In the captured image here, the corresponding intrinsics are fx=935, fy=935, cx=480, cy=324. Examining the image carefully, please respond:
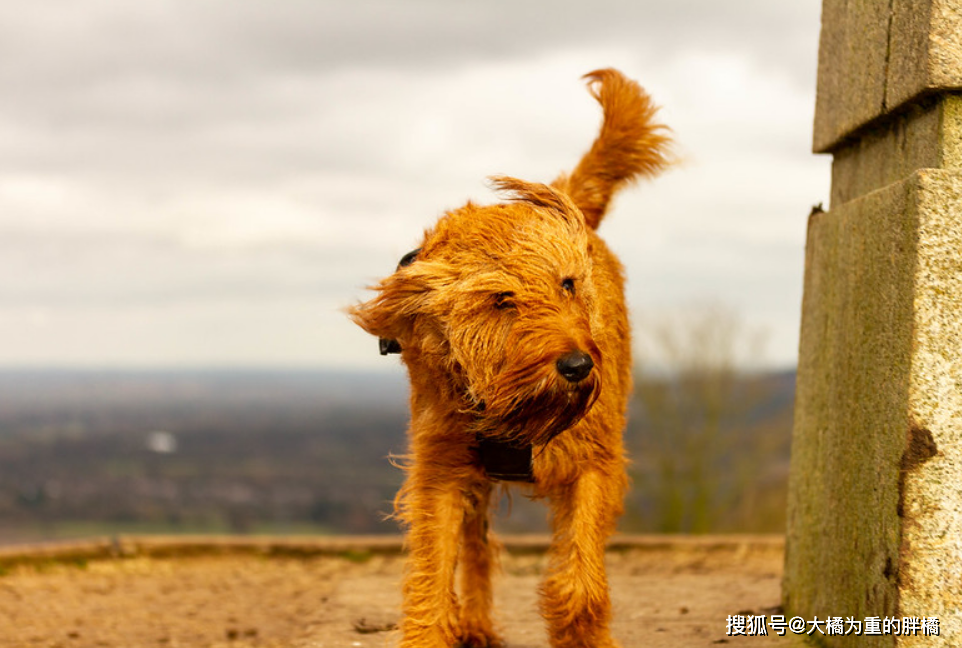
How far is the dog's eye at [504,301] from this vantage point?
11.8 feet

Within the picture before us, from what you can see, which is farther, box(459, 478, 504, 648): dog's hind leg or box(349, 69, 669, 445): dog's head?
box(459, 478, 504, 648): dog's hind leg

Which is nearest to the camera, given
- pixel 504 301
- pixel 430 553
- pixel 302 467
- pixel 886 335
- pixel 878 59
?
pixel 504 301

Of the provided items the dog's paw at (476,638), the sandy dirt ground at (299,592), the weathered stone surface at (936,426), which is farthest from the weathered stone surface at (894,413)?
the dog's paw at (476,638)

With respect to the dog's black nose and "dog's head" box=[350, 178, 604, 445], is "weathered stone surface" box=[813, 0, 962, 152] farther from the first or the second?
the dog's black nose

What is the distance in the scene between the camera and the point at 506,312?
3.62 metres

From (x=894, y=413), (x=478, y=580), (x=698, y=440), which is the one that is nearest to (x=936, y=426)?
(x=894, y=413)

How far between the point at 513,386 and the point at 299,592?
4.93 meters

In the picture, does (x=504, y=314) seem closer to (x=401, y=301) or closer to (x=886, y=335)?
(x=401, y=301)

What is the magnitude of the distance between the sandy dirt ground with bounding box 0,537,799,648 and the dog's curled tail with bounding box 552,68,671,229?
2.50 meters

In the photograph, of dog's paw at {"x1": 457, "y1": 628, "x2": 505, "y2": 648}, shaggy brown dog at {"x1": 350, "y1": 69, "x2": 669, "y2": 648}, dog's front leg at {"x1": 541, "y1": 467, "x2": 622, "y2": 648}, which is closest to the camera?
shaggy brown dog at {"x1": 350, "y1": 69, "x2": 669, "y2": 648}

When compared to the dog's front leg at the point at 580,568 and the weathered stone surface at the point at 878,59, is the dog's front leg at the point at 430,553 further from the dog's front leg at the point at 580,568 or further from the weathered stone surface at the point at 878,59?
the weathered stone surface at the point at 878,59

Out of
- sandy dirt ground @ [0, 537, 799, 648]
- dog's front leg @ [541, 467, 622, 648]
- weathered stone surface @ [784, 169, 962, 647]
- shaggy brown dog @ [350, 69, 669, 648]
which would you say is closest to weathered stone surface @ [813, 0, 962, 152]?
weathered stone surface @ [784, 169, 962, 647]

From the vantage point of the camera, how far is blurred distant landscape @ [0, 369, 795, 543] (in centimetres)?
2389

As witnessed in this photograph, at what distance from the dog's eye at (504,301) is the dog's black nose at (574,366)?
35 cm
